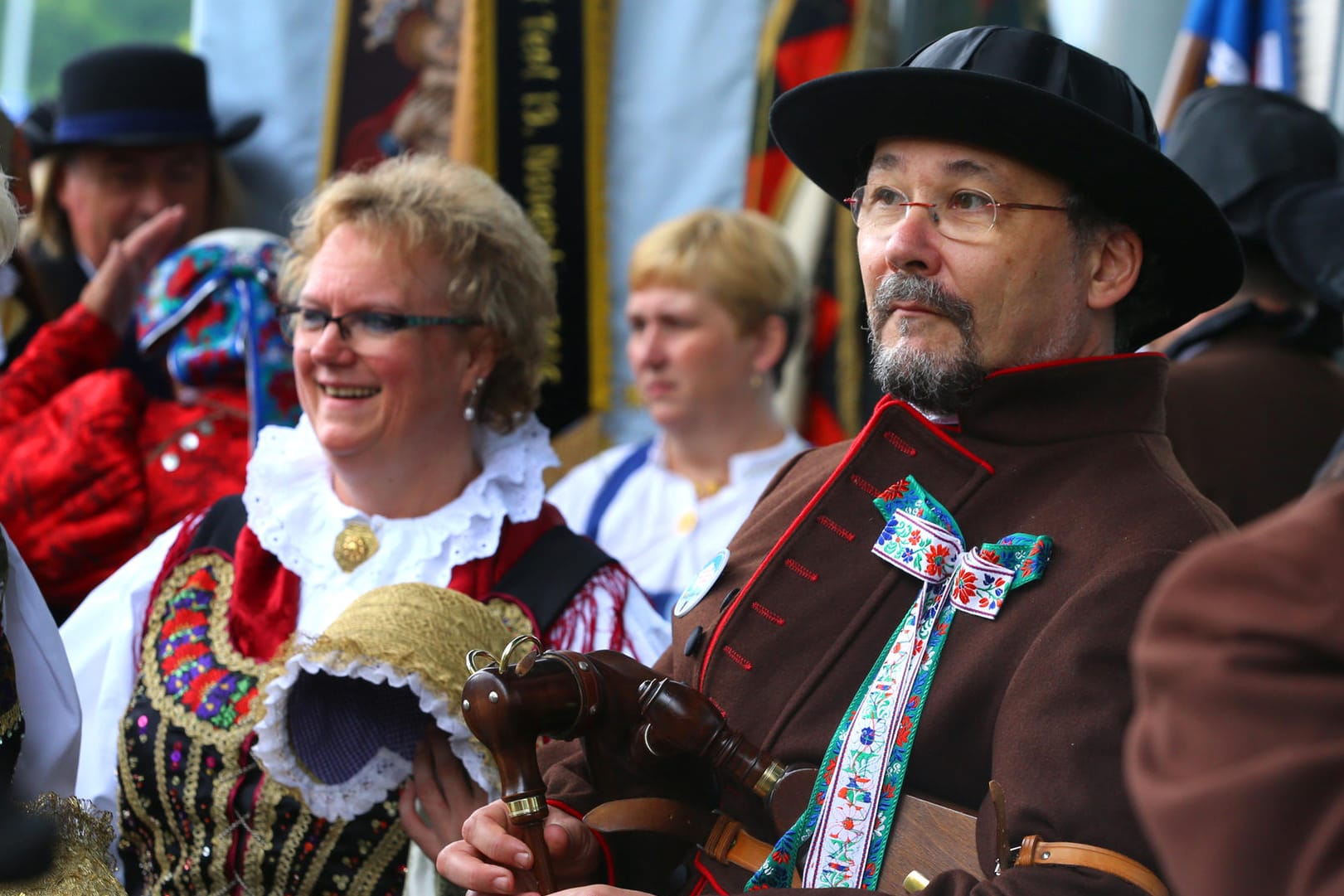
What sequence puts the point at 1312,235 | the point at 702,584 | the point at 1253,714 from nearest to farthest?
the point at 1253,714, the point at 702,584, the point at 1312,235

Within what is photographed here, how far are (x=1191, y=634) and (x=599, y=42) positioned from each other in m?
4.29

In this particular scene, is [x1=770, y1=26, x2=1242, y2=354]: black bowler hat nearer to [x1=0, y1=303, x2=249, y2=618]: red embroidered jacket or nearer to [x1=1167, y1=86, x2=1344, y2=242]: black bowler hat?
[x1=1167, y1=86, x2=1344, y2=242]: black bowler hat

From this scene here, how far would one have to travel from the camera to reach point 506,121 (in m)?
5.04

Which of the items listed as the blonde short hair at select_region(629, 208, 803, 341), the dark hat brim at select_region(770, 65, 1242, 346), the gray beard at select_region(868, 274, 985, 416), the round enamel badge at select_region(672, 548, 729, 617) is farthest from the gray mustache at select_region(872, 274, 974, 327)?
the blonde short hair at select_region(629, 208, 803, 341)

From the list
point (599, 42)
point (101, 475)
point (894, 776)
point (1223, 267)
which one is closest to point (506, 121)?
point (599, 42)

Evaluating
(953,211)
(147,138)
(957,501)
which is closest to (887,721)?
(957,501)

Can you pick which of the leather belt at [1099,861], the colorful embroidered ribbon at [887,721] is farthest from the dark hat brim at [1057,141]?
the leather belt at [1099,861]

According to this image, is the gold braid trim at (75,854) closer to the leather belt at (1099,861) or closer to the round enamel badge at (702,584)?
the round enamel badge at (702,584)

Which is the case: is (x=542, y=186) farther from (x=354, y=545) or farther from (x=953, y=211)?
(x=953, y=211)

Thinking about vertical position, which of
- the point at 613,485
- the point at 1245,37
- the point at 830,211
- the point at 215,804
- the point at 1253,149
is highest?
the point at 1245,37

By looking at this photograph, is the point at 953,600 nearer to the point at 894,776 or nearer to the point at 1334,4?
the point at 894,776

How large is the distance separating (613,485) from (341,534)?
5.60 ft

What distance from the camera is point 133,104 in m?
4.98

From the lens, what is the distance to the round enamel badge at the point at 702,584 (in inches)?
91.4
